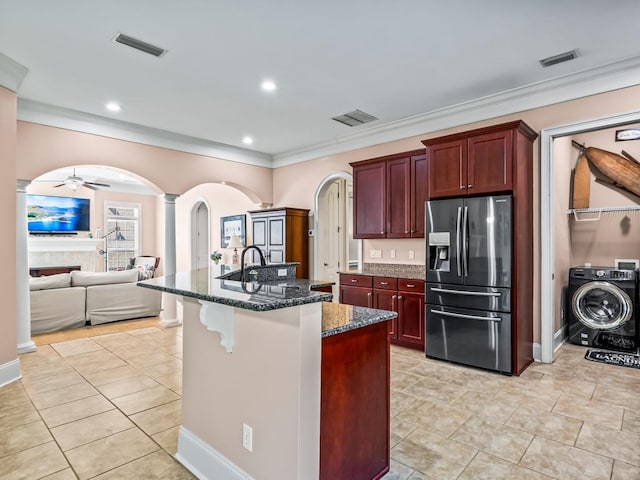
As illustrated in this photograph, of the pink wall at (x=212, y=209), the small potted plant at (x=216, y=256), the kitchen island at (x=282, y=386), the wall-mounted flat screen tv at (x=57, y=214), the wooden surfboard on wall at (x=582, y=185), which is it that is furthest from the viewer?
the wall-mounted flat screen tv at (x=57, y=214)

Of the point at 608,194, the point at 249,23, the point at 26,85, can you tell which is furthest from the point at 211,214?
the point at 608,194

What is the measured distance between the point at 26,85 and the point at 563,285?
6.74m

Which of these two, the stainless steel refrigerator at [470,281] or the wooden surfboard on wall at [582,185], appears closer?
the stainless steel refrigerator at [470,281]

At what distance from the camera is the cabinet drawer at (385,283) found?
14.9 feet

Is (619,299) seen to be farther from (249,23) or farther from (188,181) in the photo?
(188,181)

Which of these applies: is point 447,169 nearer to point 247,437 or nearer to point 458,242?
point 458,242

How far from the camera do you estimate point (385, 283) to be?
4.61 meters

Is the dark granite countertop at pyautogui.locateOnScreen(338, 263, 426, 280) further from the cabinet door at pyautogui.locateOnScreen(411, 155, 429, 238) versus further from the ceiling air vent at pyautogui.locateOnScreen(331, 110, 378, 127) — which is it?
the ceiling air vent at pyautogui.locateOnScreen(331, 110, 378, 127)

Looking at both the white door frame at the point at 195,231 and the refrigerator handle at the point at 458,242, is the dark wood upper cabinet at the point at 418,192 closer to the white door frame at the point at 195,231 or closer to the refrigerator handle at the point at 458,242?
the refrigerator handle at the point at 458,242

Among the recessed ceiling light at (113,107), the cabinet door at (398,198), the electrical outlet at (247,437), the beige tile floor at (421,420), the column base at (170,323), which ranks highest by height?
the recessed ceiling light at (113,107)

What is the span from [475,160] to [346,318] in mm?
2701

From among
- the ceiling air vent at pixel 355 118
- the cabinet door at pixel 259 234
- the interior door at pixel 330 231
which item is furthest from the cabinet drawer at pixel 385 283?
the cabinet door at pixel 259 234

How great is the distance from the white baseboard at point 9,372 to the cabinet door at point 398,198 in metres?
4.29

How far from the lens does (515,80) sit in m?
3.74
